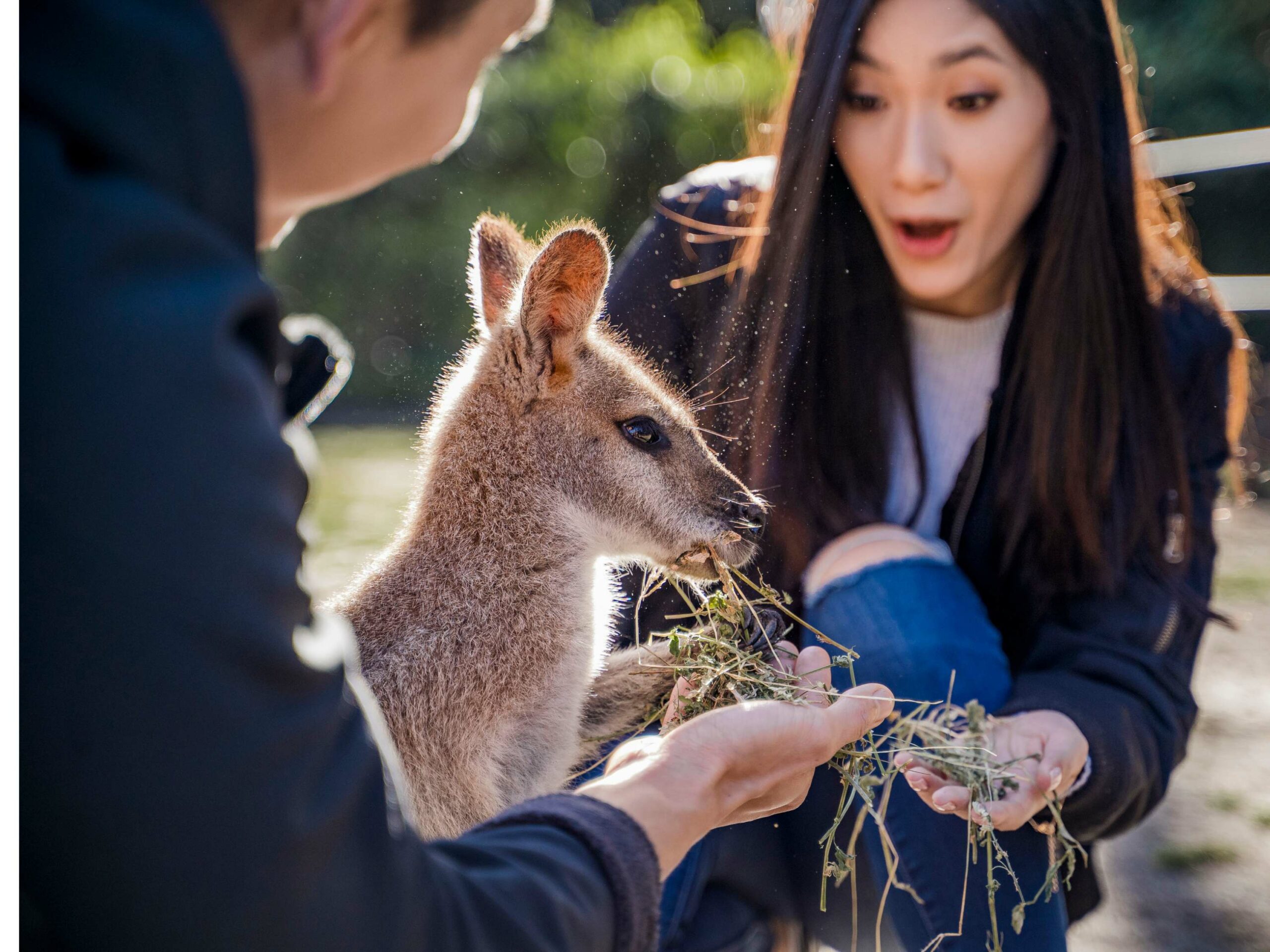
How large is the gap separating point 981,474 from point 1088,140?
59 cm

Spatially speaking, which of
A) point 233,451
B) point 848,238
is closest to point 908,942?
point 848,238

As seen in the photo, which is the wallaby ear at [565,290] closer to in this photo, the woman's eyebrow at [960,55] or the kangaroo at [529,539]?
the kangaroo at [529,539]

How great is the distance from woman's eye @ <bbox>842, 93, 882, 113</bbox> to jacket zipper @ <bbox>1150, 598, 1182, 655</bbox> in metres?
0.99

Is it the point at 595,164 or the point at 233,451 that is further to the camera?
the point at 595,164

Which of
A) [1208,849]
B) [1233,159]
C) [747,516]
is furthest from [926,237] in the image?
[1233,159]

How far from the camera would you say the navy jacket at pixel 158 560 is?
2.12 ft

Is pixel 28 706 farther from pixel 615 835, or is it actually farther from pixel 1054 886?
pixel 1054 886

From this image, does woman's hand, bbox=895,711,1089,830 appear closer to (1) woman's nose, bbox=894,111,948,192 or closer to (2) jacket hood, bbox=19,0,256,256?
(1) woman's nose, bbox=894,111,948,192

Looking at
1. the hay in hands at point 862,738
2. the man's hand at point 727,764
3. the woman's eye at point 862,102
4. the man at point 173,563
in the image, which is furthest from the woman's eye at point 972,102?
the man at point 173,563

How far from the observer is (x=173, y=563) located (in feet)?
2.14

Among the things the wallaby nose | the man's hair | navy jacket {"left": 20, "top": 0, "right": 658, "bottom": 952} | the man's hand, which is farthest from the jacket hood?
the wallaby nose

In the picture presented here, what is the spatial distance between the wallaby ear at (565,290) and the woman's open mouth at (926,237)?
575 millimetres

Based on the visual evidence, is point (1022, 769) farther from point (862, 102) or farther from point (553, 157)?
point (553, 157)

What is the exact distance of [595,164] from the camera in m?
2.69
